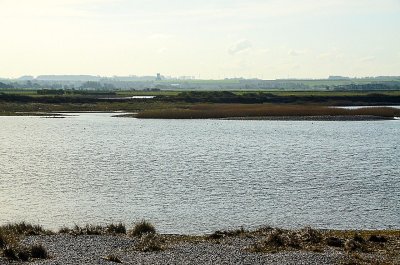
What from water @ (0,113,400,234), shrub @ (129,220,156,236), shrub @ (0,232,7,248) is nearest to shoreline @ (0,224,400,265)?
shrub @ (129,220,156,236)

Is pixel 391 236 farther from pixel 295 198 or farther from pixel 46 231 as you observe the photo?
pixel 46 231

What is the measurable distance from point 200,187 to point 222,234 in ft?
48.7

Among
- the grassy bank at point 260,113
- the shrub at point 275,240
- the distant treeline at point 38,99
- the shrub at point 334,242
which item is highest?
the distant treeline at point 38,99

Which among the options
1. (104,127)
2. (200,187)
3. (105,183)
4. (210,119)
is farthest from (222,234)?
(210,119)

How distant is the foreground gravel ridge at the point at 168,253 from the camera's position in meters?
22.5

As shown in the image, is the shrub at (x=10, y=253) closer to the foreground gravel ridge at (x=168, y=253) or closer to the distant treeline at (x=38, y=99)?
the foreground gravel ridge at (x=168, y=253)

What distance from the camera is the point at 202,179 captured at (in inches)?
1826

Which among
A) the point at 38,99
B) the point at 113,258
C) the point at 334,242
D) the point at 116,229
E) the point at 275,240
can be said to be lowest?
the point at 116,229

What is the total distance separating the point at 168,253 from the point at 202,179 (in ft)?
73.9

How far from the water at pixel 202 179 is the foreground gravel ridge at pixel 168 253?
15.4 feet

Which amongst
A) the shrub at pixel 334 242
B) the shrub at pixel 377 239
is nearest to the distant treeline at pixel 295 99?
the shrub at pixel 377 239

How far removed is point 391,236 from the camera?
27453 millimetres

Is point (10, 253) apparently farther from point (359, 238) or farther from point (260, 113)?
point (260, 113)

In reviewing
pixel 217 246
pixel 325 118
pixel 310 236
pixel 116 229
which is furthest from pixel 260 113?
pixel 217 246
